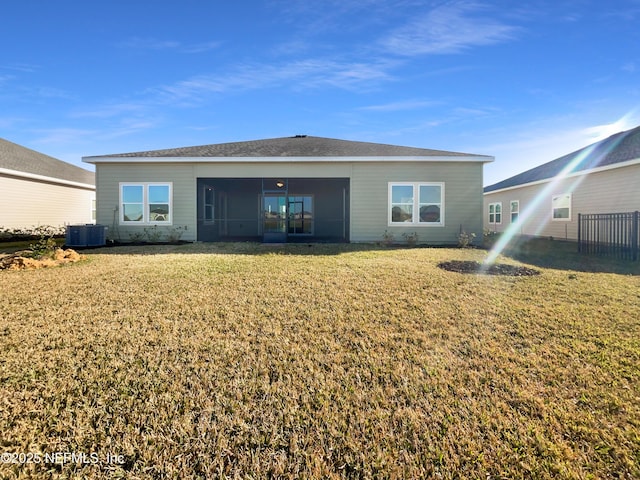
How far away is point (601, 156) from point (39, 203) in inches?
1044

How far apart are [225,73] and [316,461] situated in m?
13.1

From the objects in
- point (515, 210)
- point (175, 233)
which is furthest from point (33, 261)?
point (515, 210)

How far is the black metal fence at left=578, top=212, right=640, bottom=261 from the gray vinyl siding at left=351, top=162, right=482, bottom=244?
3.43m

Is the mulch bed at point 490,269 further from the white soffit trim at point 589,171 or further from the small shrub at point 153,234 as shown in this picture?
the small shrub at point 153,234

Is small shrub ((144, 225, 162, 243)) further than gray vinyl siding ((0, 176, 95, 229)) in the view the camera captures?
No

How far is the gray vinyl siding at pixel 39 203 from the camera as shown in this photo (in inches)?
529

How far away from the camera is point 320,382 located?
2629 millimetres

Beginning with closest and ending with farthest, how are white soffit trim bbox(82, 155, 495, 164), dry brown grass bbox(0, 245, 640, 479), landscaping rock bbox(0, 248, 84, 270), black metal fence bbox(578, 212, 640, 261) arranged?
dry brown grass bbox(0, 245, 640, 479) < landscaping rock bbox(0, 248, 84, 270) < black metal fence bbox(578, 212, 640, 261) < white soffit trim bbox(82, 155, 495, 164)

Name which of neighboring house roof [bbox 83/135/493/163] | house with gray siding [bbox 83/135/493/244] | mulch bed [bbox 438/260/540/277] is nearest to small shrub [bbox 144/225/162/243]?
house with gray siding [bbox 83/135/493/244]

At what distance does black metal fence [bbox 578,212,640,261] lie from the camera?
351 inches

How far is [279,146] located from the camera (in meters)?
13.9

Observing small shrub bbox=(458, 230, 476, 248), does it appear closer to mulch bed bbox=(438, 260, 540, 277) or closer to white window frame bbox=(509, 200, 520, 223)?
mulch bed bbox=(438, 260, 540, 277)

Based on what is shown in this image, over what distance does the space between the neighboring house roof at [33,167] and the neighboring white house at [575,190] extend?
24.8m

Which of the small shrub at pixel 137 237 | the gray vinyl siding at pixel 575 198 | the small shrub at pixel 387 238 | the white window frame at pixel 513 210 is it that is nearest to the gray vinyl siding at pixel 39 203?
the small shrub at pixel 137 237
